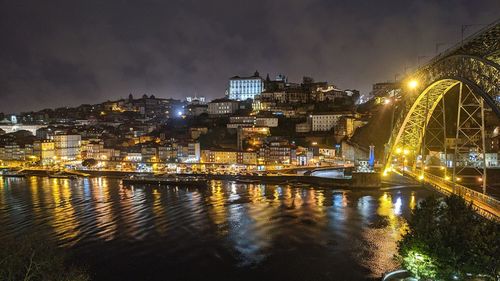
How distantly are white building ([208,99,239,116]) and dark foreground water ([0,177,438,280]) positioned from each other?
31.2m

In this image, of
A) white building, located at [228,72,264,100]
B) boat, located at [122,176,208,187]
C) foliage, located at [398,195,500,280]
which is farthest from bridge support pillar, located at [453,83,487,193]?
white building, located at [228,72,264,100]

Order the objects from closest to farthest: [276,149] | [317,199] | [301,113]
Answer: [317,199]
[276,149]
[301,113]

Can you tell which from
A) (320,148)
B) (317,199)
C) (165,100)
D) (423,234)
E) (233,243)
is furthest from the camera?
(165,100)

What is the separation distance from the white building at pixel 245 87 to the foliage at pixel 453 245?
5881 centimetres

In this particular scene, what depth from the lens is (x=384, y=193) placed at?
2636cm

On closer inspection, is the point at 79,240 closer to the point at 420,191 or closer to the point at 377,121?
the point at 420,191

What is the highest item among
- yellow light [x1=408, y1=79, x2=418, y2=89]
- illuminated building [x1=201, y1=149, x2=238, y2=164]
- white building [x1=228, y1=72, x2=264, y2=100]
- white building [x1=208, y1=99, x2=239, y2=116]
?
white building [x1=228, y1=72, x2=264, y2=100]

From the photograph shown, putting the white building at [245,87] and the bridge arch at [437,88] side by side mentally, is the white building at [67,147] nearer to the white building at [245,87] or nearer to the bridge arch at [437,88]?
the white building at [245,87]

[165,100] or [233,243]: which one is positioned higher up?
[165,100]

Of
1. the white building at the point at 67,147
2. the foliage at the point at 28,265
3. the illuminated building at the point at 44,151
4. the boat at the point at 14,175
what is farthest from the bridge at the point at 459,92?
the white building at the point at 67,147

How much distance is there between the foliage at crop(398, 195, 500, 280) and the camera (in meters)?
7.88

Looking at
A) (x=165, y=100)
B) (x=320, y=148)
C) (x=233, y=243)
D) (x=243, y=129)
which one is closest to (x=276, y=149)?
(x=320, y=148)

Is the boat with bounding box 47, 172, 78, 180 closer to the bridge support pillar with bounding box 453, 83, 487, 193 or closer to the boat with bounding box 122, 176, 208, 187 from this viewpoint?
the boat with bounding box 122, 176, 208, 187

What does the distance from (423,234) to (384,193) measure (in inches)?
701
